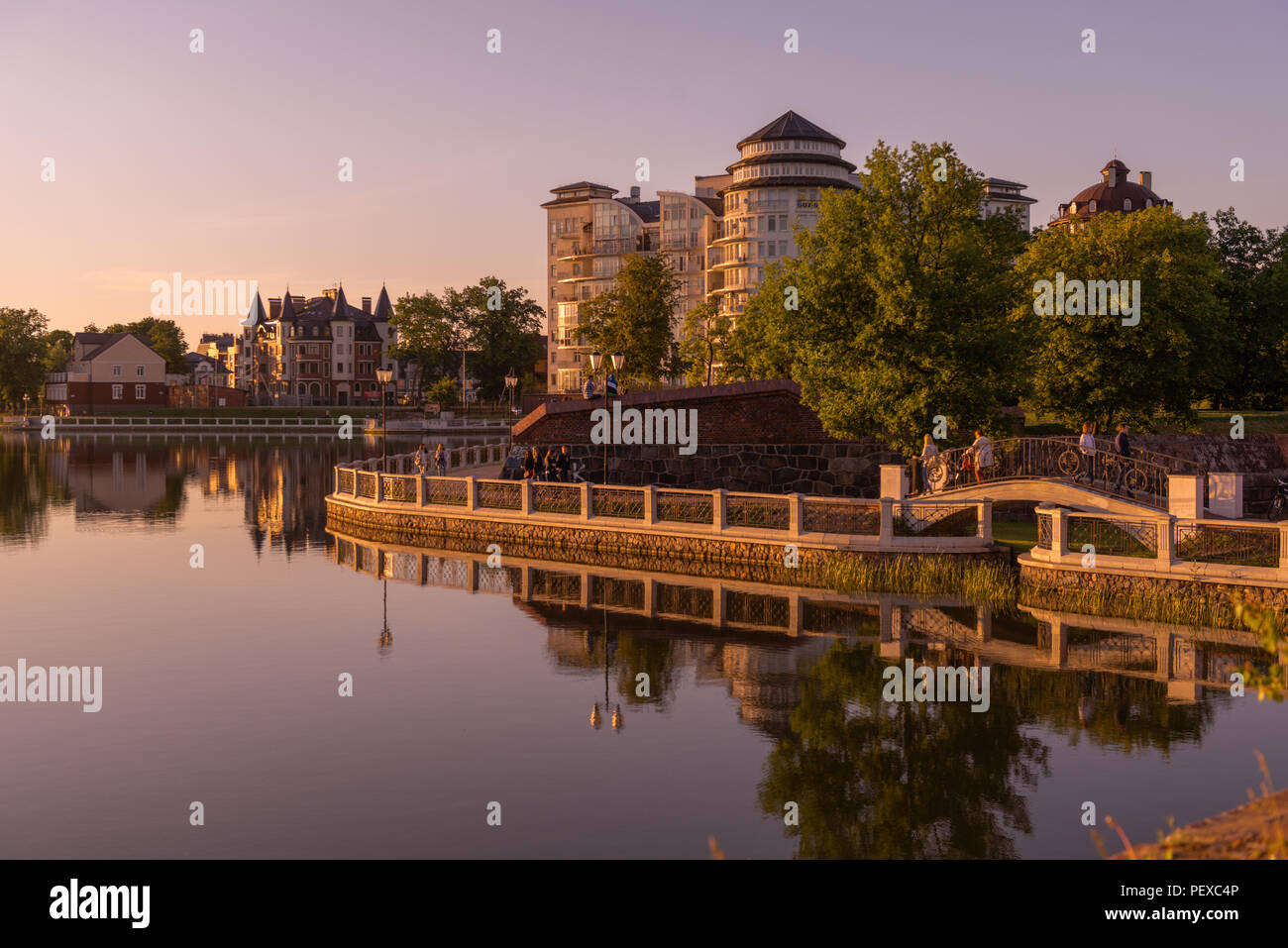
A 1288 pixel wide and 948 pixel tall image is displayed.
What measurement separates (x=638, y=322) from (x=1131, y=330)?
27121 mm

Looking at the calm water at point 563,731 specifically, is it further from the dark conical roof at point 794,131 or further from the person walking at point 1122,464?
the dark conical roof at point 794,131

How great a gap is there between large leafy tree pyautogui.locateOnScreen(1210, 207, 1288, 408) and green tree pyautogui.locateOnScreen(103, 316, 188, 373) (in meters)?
152

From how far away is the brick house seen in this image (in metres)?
124

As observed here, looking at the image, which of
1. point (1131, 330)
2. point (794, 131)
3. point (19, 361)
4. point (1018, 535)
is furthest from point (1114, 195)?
point (19, 361)

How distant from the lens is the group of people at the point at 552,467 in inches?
1276

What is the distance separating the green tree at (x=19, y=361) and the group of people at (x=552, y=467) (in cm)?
10670

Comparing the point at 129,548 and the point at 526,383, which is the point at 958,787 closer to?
the point at 129,548

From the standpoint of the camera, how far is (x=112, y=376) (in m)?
125

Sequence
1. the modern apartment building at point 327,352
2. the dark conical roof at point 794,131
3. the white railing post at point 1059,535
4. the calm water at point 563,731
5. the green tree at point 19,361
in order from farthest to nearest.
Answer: the modern apartment building at point 327,352, the green tree at point 19,361, the dark conical roof at point 794,131, the white railing post at point 1059,535, the calm water at point 563,731

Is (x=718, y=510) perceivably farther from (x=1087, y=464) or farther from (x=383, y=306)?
(x=383, y=306)

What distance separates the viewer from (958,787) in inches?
456

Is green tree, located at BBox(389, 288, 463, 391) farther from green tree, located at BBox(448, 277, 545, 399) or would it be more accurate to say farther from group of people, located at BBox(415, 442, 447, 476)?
group of people, located at BBox(415, 442, 447, 476)

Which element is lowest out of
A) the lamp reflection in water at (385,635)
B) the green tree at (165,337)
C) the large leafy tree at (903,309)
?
the lamp reflection in water at (385,635)

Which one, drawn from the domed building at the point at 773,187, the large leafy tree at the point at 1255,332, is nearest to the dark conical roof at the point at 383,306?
the domed building at the point at 773,187
